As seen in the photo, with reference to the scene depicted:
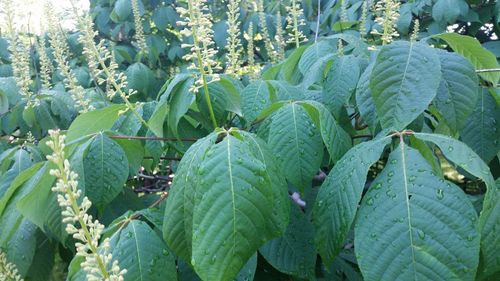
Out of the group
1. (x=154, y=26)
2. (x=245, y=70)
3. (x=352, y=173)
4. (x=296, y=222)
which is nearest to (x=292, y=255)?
(x=296, y=222)

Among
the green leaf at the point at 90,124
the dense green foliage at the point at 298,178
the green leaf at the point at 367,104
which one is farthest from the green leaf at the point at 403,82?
the green leaf at the point at 90,124

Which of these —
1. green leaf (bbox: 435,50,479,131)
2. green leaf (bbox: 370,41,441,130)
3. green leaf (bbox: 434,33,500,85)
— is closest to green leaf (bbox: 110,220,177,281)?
green leaf (bbox: 370,41,441,130)

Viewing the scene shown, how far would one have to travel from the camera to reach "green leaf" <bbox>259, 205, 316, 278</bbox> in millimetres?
1298

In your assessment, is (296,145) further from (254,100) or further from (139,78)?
(139,78)

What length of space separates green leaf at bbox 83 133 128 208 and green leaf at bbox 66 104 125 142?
0.33 feet

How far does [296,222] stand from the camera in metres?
1.38

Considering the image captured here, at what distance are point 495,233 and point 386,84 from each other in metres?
0.44

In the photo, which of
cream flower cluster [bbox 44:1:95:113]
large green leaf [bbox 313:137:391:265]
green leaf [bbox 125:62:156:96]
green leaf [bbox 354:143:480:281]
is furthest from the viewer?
green leaf [bbox 125:62:156:96]

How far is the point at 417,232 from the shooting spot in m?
0.99

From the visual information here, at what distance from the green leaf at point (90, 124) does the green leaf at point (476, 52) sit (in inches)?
42.9

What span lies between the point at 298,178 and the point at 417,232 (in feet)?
1.30

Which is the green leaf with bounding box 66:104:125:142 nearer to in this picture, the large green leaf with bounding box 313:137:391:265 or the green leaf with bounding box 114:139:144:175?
the green leaf with bounding box 114:139:144:175

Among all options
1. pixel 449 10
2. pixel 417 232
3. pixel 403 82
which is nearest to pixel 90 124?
pixel 403 82

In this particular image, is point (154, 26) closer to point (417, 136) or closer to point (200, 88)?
point (200, 88)
